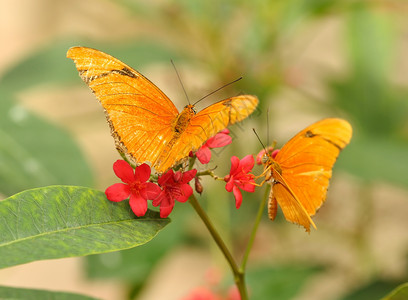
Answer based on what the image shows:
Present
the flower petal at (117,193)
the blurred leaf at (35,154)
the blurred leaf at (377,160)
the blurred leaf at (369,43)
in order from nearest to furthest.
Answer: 1. the flower petal at (117,193)
2. the blurred leaf at (35,154)
3. the blurred leaf at (377,160)
4. the blurred leaf at (369,43)

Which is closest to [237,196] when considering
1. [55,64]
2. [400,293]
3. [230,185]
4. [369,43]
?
[230,185]

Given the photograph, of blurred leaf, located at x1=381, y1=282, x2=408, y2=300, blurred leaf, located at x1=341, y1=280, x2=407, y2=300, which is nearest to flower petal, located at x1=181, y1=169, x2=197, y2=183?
blurred leaf, located at x1=381, y1=282, x2=408, y2=300

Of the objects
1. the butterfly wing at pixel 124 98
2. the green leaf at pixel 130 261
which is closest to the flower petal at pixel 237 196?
the butterfly wing at pixel 124 98

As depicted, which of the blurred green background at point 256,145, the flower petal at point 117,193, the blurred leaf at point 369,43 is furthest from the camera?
the blurred leaf at point 369,43

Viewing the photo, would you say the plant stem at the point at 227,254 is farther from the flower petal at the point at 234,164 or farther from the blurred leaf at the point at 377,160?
the blurred leaf at the point at 377,160

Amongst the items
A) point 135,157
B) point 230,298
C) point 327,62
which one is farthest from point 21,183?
point 327,62

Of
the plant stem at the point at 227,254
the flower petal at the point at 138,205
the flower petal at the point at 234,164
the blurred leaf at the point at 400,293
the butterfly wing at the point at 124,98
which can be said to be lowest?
the blurred leaf at the point at 400,293
